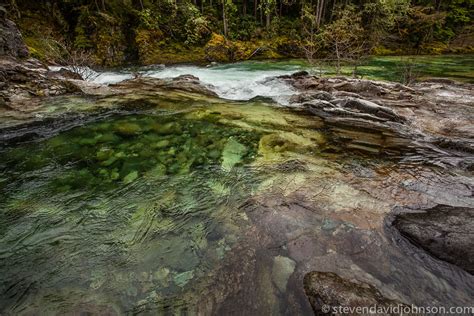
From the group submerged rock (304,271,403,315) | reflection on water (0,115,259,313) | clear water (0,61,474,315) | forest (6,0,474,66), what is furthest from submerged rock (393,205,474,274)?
forest (6,0,474,66)

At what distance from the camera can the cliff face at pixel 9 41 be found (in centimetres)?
1054

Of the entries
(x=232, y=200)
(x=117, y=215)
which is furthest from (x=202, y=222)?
(x=117, y=215)

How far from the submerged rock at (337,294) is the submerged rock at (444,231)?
0.98 m

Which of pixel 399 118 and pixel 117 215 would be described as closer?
pixel 117 215

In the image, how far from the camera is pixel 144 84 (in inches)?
424

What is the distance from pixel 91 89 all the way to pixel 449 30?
36.9m

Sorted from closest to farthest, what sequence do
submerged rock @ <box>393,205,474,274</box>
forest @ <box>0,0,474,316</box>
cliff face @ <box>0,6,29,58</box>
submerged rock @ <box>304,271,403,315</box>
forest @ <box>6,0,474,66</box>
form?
submerged rock @ <box>304,271,403,315</box> → forest @ <box>0,0,474,316</box> → submerged rock @ <box>393,205,474,274</box> → cliff face @ <box>0,6,29,58</box> → forest @ <box>6,0,474,66</box>

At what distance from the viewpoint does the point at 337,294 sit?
96.5 inches

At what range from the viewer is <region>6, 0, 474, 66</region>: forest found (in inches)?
650

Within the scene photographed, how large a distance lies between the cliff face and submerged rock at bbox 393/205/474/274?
1425 centimetres

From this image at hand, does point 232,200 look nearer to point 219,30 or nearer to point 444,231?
point 444,231

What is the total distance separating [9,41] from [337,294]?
14.5 meters

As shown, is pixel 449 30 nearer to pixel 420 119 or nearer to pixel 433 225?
pixel 420 119

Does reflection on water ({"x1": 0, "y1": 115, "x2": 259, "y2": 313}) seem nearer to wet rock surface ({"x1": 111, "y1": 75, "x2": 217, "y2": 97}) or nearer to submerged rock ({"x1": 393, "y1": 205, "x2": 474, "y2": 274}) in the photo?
submerged rock ({"x1": 393, "y1": 205, "x2": 474, "y2": 274})
